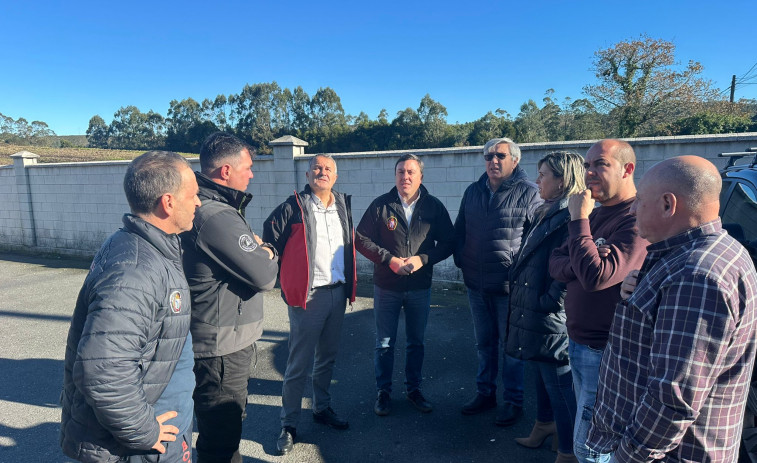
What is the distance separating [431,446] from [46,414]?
9.78 ft

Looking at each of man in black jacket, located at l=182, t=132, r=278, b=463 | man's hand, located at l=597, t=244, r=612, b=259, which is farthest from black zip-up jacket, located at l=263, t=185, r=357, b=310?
man's hand, located at l=597, t=244, r=612, b=259

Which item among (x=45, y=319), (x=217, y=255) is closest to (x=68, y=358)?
(x=217, y=255)

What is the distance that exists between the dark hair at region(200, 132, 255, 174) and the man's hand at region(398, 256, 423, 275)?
1.48 m

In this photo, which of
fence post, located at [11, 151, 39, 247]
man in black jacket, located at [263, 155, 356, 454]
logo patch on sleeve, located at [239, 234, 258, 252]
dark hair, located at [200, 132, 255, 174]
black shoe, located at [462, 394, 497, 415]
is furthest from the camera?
fence post, located at [11, 151, 39, 247]

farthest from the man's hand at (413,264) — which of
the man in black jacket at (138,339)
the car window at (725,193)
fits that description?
the car window at (725,193)

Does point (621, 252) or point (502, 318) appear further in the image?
point (502, 318)

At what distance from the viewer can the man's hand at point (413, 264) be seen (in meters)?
3.34

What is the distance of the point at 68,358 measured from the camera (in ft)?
5.11

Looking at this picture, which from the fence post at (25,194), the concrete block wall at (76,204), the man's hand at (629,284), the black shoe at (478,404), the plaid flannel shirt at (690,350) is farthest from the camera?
the fence post at (25,194)

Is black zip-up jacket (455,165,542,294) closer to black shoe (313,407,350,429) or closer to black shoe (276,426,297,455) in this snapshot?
black shoe (313,407,350,429)

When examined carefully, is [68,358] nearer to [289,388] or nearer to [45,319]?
[289,388]

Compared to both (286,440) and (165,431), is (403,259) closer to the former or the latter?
(286,440)

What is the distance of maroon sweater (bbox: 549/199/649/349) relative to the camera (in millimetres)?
1992

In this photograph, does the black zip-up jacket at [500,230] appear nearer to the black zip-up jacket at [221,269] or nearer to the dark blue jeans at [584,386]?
the dark blue jeans at [584,386]
